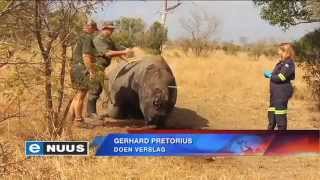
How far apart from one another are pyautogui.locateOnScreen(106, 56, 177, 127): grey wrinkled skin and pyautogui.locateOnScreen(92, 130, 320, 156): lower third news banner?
8.75ft

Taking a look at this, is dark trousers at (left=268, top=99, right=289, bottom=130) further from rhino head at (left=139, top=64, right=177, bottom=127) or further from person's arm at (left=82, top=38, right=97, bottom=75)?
person's arm at (left=82, top=38, right=97, bottom=75)

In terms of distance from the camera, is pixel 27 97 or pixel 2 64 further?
pixel 27 97

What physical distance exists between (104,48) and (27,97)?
98.0 inches

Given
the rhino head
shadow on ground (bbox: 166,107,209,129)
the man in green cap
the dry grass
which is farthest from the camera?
shadow on ground (bbox: 166,107,209,129)

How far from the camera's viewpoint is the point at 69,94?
812 cm

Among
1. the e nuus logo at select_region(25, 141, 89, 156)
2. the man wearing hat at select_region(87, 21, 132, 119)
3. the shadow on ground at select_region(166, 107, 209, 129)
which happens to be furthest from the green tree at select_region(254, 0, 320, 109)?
the e nuus logo at select_region(25, 141, 89, 156)

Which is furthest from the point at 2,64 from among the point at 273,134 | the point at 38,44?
the point at 273,134

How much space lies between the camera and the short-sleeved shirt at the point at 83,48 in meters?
7.96

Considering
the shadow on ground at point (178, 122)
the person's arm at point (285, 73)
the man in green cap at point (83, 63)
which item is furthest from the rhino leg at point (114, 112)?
the person's arm at point (285, 73)

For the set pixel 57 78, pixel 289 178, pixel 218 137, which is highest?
pixel 57 78

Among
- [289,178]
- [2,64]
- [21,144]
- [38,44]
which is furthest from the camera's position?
[21,144]

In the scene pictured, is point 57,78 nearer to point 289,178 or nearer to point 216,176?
point 216,176

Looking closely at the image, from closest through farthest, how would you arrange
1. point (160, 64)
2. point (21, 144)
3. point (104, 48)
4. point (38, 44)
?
point (38, 44) < point (21, 144) < point (104, 48) < point (160, 64)

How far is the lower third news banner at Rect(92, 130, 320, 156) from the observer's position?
6.84 m
